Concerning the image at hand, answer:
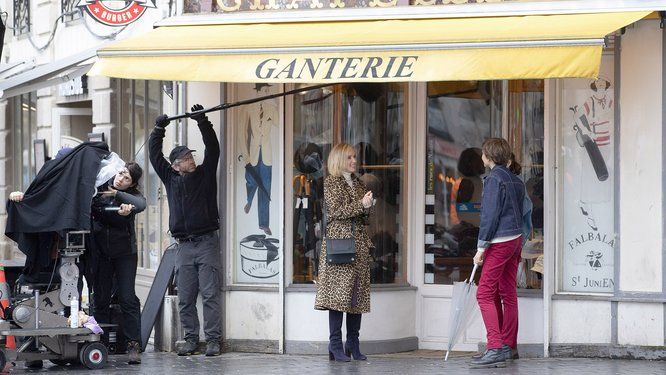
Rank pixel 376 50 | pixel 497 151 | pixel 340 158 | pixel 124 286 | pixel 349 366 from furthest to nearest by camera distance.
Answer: pixel 124 286, pixel 340 158, pixel 349 366, pixel 497 151, pixel 376 50

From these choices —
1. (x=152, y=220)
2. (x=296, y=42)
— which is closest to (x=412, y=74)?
(x=296, y=42)

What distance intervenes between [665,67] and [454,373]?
9.46 feet

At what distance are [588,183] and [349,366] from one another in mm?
2416

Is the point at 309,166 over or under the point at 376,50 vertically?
under

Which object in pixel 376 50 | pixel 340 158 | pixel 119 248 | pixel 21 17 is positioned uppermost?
pixel 21 17

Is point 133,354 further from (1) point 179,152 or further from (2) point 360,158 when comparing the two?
(2) point 360,158

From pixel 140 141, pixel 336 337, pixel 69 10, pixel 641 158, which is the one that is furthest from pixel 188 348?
pixel 69 10

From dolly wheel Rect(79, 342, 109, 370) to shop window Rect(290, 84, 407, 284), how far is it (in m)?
1.82

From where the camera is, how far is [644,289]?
11555 millimetres

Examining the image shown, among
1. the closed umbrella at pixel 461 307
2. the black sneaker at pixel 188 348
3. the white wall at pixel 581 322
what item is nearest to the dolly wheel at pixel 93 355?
the black sneaker at pixel 188 348

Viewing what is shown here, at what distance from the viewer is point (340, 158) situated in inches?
464

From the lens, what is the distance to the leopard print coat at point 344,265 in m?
11.7

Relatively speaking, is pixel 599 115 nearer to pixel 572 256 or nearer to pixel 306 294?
pixel 572 256

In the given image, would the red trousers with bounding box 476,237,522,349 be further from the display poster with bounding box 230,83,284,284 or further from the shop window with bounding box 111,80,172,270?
the shop window with bounding box 111,80,172,270
